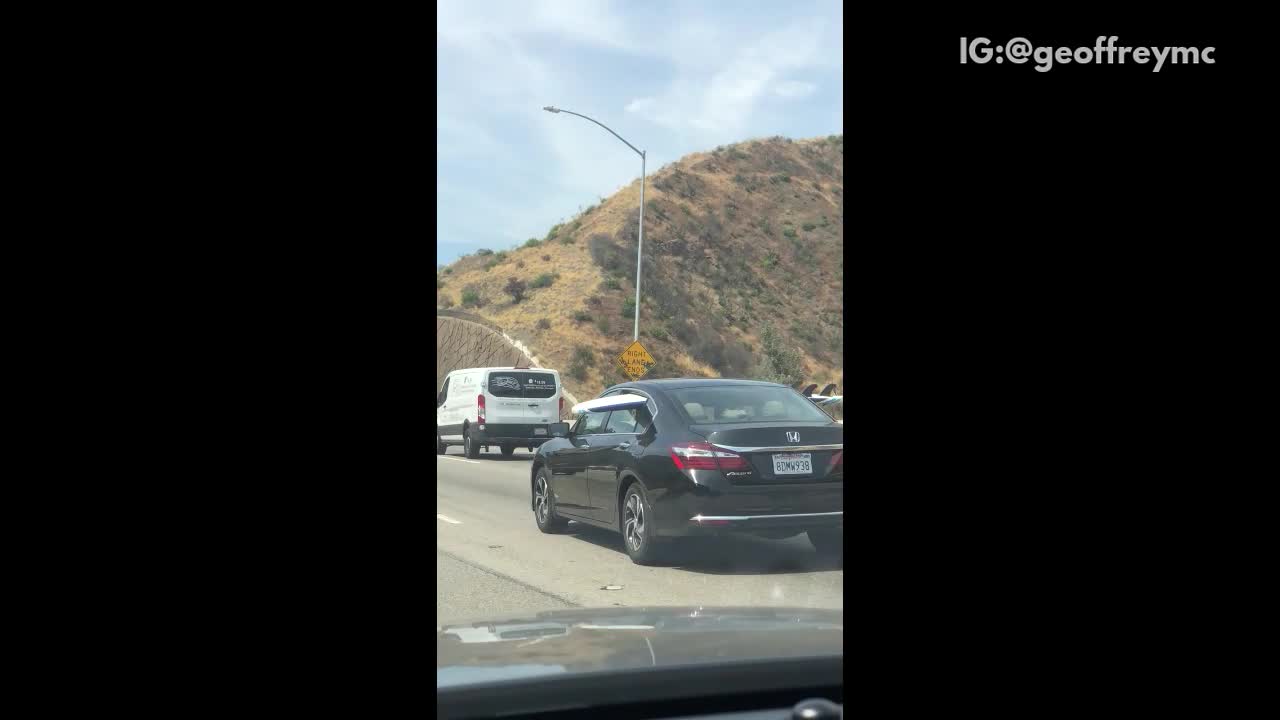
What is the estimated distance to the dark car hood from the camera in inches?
109

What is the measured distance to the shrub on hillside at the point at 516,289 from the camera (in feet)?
219

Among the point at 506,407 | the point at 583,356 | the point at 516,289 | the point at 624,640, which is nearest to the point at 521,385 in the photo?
the point at 506,407

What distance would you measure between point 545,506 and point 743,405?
3.15m

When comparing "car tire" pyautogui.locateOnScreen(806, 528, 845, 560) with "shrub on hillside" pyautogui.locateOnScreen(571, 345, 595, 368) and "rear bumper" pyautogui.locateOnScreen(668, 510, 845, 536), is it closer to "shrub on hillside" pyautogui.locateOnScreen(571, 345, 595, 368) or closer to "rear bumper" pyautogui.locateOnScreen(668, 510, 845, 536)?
"rear bumper" pyautogui.locateOnScreen(668, 510, 845, 536)

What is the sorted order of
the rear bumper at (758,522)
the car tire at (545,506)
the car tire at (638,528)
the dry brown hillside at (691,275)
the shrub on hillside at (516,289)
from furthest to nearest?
the shrub on hillside at (516,289) < the dry brown hillside at (691,275) < the car tire at (545,506) < the car tire at (638,528) < the rear bumper at (758,522)

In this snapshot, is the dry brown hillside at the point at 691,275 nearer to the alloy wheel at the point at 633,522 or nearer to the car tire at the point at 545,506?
the car tire at the point at 545,506

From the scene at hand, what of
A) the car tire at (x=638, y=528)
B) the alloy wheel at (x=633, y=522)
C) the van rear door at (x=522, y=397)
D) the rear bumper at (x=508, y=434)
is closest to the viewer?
the car tire at (x=638, y=528)

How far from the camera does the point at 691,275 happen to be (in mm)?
70750

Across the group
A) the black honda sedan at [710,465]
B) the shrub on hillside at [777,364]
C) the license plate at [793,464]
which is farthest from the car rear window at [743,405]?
the shrub on hillside at [777,364]

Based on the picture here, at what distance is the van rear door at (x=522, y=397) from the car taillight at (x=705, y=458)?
16.8 m

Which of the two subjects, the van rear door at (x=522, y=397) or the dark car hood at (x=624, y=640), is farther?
the van rear door at (x=522, y=397)

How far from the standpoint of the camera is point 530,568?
9.02 meters
